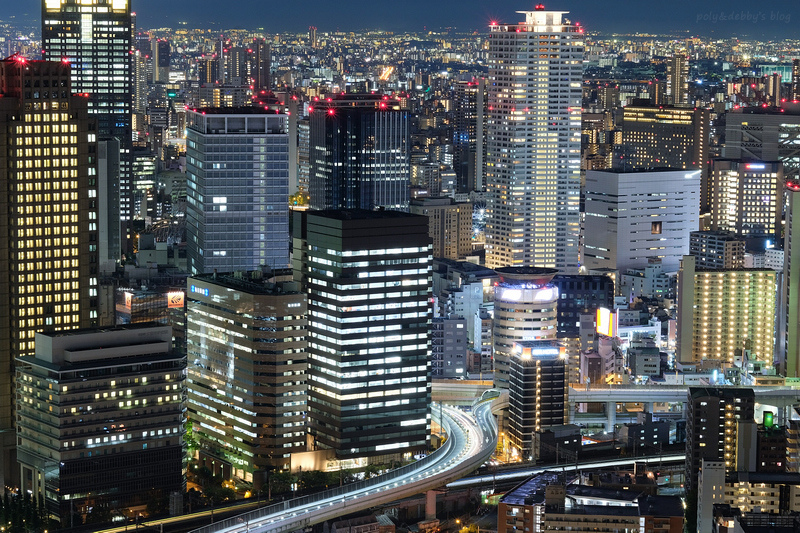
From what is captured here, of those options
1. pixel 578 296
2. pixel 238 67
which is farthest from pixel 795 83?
pixel 578 296

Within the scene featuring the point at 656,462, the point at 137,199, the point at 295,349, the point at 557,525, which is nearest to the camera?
the point at 557,525

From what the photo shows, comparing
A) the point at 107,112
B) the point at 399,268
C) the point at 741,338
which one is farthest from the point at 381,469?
the point at 107,112

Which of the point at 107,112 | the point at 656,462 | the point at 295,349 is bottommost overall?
the point at 656,462

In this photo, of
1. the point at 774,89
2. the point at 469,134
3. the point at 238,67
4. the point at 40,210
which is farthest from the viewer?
the point at 238,67

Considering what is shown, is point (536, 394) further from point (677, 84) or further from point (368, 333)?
point (677, 84)

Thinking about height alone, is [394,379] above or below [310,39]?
below

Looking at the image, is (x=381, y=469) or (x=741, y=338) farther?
(x=741, y=338)

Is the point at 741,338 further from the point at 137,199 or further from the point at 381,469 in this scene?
the point at 137,199
